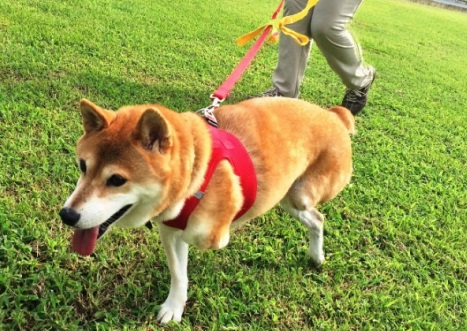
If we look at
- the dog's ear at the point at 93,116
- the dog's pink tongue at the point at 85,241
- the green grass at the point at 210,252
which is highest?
the dog's ear at the point at 93,116

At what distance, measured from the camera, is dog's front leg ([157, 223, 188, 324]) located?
2756mm

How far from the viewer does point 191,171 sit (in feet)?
7.74

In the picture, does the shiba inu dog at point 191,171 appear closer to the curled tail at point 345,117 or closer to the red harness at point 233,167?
the red harness at point 233,167

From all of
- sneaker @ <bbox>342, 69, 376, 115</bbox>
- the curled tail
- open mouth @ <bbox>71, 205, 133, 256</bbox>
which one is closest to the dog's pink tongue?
open mouth @ <bbox>71, 205, 133, 256</bbox>

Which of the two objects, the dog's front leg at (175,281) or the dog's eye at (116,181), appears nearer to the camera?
the dog's eye at (116,181)

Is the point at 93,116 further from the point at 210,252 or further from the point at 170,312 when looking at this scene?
the point at 210,252

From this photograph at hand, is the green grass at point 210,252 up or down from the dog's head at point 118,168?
down

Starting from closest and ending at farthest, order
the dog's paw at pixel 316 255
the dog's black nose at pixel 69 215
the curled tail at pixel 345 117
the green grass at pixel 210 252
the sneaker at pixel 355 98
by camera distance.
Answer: the dog's black nose at pixel 69 215, the green grass at pixel 210 252, the dog's paw at pixel 316 255, the curled tail at pixel 345 117, the sneaker at pixel 355 98

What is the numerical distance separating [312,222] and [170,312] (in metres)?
1.26

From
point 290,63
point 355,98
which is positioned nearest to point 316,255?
point 290,63

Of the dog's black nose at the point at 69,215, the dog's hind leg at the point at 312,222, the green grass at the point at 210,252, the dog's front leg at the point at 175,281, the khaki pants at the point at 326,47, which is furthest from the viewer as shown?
the khaki pants at the point at 326,47

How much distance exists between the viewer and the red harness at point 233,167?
2.40 metres

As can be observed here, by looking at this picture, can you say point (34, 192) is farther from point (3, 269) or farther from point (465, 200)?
point (465, 200)

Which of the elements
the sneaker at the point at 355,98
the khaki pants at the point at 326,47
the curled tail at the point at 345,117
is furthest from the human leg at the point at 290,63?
the curled tail at the point at 345,117
